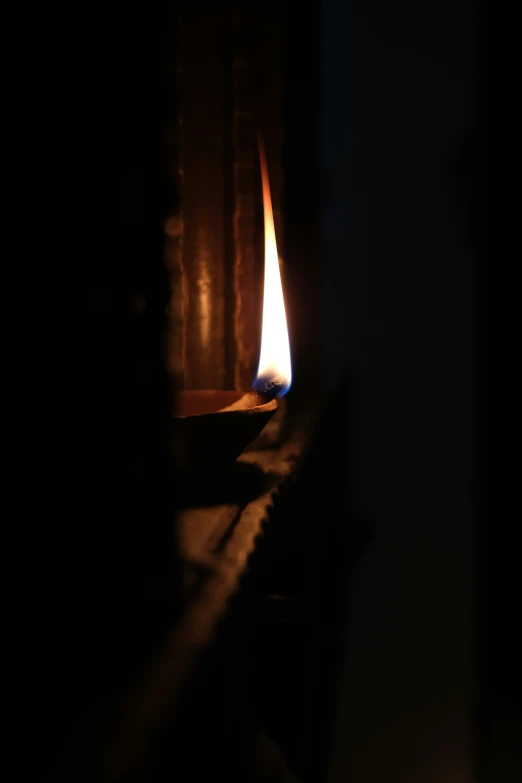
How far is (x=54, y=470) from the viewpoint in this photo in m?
0.24

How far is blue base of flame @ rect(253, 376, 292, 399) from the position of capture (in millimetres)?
560

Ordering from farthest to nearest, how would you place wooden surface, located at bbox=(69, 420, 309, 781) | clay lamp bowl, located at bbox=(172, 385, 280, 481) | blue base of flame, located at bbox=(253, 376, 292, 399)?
1. blue base of flame, located at bbox=(253, 376, 292, 399)
2. clay lamp bowl, located at bbox=(172, 385, 280, 481)
3. wooden surface, located at bbox=(69, 420, 309, 781)

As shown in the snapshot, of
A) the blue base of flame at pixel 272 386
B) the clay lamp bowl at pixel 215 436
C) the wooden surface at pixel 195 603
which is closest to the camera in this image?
the wooden surface at pixel 195 603

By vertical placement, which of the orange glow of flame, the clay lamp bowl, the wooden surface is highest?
the orange glow of flame

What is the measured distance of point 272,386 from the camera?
1.88 feet

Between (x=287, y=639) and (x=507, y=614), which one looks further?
(x=507, y=614)

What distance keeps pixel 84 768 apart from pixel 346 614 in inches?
33.0

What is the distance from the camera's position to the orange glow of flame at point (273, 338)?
609 mm

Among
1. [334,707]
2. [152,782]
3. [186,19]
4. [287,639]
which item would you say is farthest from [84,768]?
[186,19]

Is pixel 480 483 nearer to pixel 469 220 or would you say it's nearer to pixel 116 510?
pixel 469 220

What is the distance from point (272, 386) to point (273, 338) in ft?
0.34

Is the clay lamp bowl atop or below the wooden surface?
atop

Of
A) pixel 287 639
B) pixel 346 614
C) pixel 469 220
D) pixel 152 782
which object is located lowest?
pixel 346 614

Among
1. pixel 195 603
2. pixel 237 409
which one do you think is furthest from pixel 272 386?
pixel 195 603
